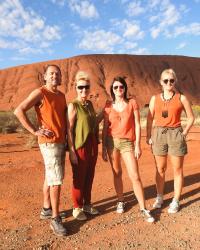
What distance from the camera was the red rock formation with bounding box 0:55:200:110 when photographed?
51.5 meters

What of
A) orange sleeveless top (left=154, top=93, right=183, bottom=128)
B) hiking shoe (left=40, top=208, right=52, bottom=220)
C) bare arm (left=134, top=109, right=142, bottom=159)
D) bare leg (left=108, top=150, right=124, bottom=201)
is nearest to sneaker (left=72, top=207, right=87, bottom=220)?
hiking shoe (left=40, top=208, right=52, bottom=220)

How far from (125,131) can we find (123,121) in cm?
14

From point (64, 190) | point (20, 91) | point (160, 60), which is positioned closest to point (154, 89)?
point (160, 60)

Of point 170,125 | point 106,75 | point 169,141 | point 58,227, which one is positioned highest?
point 106,75

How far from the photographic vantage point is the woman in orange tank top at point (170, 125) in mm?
5164

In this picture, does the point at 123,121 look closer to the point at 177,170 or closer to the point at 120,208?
the point at 177,170

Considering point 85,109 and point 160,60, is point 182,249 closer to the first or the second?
point 85,109

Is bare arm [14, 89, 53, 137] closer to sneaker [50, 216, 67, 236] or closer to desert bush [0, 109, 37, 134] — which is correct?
sneaker [50, 216, 67, 236]

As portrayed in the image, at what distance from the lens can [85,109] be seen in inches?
196

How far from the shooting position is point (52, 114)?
4574 mm

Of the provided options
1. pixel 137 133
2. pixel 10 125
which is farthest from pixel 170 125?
pixel 10 125

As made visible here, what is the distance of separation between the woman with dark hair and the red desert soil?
366 mm

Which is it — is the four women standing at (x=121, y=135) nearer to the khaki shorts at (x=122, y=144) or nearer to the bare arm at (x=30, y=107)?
the khaki shorts at (x=122, y=144)

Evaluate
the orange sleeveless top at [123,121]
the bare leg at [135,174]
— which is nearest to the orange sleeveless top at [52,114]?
the orange sleeveless top at [123,121]
